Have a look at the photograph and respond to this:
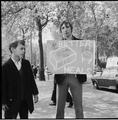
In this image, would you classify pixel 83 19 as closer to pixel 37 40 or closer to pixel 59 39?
pixel 37 40

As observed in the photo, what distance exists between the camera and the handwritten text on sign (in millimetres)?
6758

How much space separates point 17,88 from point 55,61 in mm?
1282

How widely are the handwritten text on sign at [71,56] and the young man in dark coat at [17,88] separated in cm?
93

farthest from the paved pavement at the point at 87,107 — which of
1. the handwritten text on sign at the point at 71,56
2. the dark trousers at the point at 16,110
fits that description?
the dark trousers at the point at 16,110

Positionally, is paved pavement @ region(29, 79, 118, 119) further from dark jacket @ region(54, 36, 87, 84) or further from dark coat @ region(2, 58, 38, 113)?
dark coat @ region(2, 58, 38, 113)

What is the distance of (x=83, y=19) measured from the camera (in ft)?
32.9

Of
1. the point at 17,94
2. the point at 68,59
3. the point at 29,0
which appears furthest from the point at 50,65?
the point at 29,0

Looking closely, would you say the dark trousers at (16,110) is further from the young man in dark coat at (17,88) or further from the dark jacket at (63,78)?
the dark jacket at (63,78)

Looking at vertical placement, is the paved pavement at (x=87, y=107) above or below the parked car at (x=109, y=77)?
below

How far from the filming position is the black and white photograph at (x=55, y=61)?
5.90m

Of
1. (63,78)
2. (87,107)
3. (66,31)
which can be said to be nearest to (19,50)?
(63,78)

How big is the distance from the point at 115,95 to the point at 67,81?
5.59 metres

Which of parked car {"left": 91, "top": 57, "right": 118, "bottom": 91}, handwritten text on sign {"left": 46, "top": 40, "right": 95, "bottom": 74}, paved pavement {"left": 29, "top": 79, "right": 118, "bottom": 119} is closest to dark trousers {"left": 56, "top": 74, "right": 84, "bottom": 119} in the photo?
handwritten text on sign {"left": 46, "top": 40, "right": 95, "bottom": 74}

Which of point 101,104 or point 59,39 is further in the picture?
point 101,104
